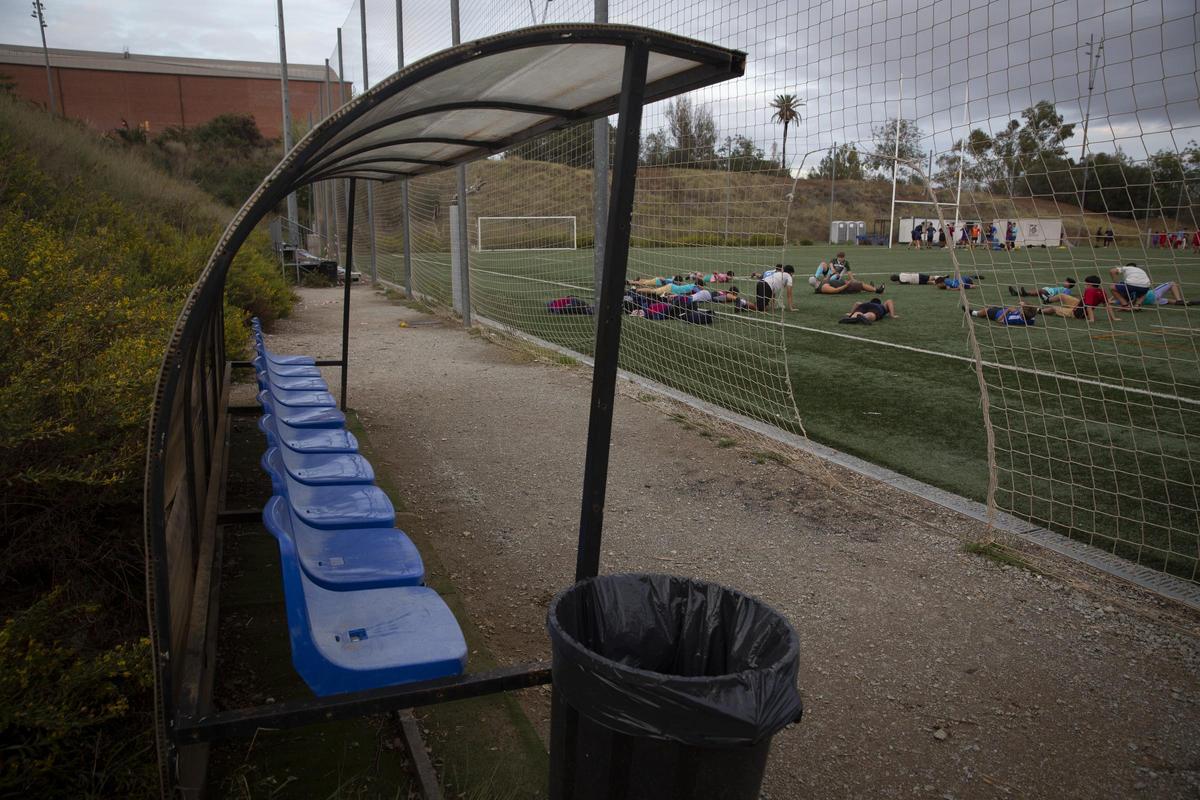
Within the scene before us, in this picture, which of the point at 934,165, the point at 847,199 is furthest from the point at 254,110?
the point at 934,165

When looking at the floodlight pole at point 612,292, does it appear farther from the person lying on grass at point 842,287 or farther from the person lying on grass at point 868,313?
the person lying on grass at point 842,287

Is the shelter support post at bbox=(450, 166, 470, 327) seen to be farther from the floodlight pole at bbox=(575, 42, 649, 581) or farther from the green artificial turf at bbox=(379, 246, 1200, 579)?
the floodlight pole at bbox=(575, 42, 649, 581)

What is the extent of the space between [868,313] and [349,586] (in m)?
11.8

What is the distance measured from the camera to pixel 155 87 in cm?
5562

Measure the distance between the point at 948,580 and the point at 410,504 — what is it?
2814 mm

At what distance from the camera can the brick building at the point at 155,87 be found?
54.0m

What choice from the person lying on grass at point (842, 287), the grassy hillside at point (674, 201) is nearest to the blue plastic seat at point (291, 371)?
the grassy hillside at point (674, 201)

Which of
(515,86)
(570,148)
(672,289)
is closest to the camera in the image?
(515,86)

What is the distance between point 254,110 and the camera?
57562mm

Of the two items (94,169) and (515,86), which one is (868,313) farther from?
(94,169)

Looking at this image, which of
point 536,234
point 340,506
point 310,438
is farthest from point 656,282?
point 340,506

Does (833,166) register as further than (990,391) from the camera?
Yes

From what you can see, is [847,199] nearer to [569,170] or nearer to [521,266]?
[521,266]

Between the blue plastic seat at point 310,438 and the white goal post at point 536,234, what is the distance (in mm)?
12621
